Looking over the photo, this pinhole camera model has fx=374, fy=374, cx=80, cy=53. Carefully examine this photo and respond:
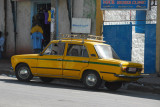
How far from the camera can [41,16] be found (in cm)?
1903

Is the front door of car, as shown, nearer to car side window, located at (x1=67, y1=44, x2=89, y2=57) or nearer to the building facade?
car side window, located at (x1=67, y1=44, x2=89, y2=57)

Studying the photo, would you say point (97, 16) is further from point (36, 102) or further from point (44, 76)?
point (36, 102)

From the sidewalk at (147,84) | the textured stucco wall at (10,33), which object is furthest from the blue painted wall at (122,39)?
the textured stucco wall at (10,33)

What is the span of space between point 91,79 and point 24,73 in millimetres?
2550

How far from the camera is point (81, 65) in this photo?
11.4m

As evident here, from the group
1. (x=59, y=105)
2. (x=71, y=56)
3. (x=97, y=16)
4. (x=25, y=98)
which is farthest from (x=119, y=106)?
(x=97, y=16)

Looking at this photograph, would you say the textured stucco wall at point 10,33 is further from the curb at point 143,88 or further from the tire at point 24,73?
the curb at point 143,88

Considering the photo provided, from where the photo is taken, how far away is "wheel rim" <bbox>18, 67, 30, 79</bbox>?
12430mm

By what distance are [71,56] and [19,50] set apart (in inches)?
340

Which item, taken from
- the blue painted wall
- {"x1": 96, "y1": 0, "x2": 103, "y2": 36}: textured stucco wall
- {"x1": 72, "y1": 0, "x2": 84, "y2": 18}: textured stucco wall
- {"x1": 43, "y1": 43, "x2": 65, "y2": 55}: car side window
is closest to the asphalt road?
{"x1": 43, "y1": 43, "x2": 65, "y2": 55}: car side window

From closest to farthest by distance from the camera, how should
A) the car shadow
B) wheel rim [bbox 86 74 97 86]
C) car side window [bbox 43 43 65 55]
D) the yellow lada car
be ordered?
1. the car shadow
2. the yellow lada car
3. wheel rim [bbox 86 74 97 86]
4. car side window [bbox 43 43 65 55]

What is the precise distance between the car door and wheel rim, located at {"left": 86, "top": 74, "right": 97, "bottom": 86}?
33 centimetres

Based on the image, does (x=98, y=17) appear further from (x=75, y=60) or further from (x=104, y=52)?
(x=75, y=60)

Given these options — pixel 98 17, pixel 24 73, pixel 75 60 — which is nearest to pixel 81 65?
pixel 75 60
